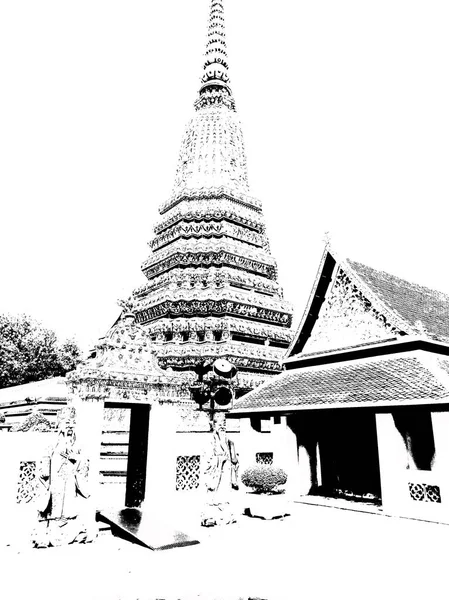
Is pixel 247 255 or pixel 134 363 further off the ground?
pixel 247 255

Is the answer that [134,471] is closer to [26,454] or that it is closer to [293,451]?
[26,454]

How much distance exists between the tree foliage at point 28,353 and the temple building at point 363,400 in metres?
27.0

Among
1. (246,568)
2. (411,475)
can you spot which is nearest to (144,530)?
(246,568)

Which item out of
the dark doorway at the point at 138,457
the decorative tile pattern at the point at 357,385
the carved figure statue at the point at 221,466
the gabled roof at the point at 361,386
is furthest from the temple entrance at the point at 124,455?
the decorative tile pattern at the point at 357,385

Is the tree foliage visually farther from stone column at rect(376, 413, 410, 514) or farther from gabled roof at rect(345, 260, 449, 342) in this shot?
stone column at rect(376, 413, 410, 514)

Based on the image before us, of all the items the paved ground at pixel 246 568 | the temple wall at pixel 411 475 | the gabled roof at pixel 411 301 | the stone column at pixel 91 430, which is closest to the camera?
the paved ground at pixel 246 568

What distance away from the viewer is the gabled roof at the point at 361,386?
36.4 feet

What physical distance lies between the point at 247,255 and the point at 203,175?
26.3 feet

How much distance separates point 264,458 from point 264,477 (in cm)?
189

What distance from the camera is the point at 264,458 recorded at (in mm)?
15438

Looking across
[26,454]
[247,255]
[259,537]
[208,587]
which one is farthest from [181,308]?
[208,587]

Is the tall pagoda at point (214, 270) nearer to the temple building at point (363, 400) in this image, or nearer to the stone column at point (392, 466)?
the temple building at point (363, 400)

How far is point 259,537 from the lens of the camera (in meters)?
8.60

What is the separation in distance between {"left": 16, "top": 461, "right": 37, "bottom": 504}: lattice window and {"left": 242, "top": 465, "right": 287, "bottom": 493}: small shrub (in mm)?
6409
